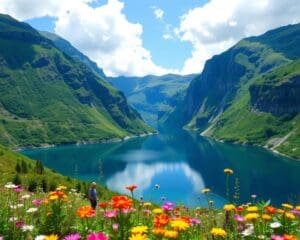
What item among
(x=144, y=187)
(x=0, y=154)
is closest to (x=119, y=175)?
(x=144, y=187)

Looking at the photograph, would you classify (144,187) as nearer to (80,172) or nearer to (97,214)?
(80,172)

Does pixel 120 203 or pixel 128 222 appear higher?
pixel 120 203

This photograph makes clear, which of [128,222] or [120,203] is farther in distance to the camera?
[128,222]

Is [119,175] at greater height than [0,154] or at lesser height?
→ lesser

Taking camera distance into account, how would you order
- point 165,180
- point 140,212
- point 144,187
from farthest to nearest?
1. point 165,180
2. point 144,187
3. point 140,212

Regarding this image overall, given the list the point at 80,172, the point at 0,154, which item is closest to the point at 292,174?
the point at 80,172

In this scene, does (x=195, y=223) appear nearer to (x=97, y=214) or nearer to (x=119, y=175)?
(x=97, y=214)

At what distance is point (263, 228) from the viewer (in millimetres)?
7484

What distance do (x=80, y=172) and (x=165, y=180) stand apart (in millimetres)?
44629

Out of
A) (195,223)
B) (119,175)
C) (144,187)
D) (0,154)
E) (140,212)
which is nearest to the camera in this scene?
(195,223)

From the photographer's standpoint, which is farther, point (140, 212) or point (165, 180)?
point (165, 180)

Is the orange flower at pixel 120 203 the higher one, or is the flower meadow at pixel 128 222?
the orange flower at pixel 120 203

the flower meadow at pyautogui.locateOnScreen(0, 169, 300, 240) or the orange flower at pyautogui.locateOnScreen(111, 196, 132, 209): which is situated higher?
the orange flower at pyautogui.locateOnScreen(111, 196, 132, 209)

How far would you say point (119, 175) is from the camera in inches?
7318
